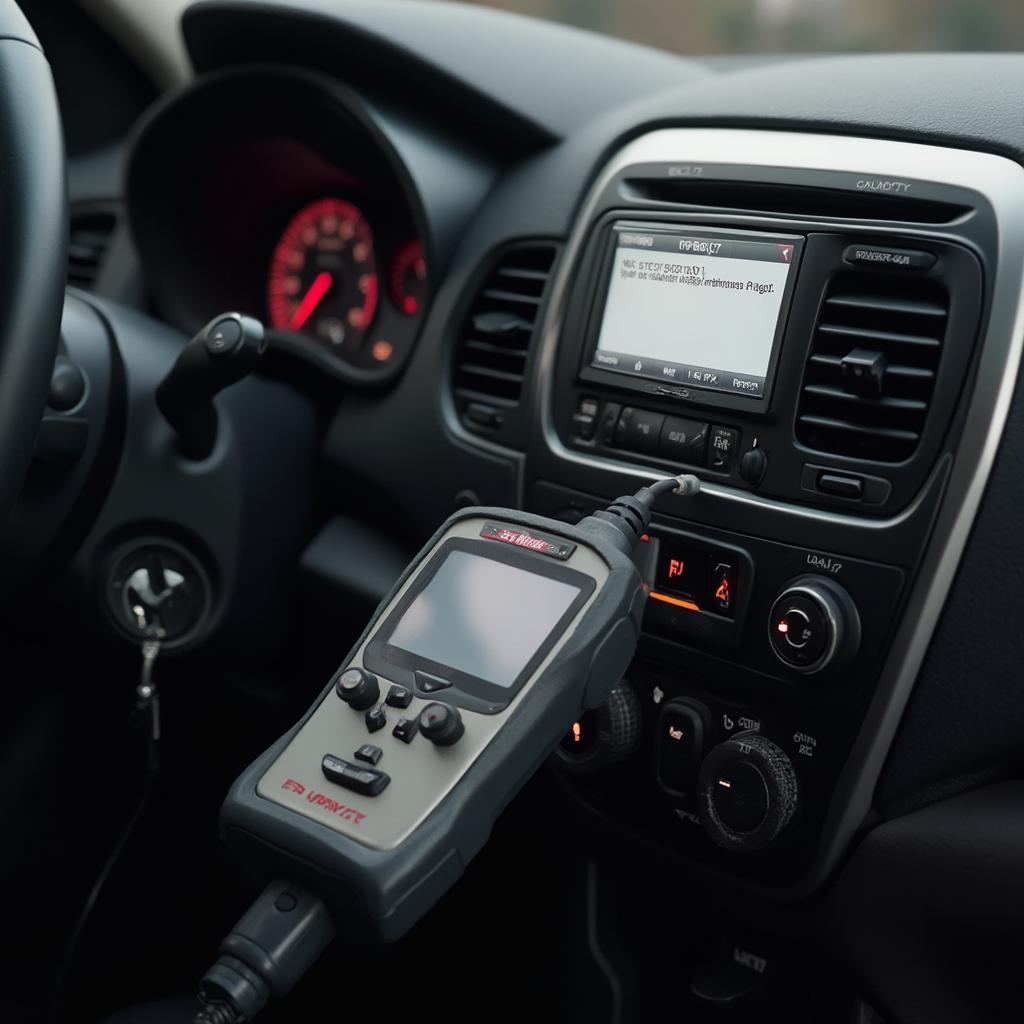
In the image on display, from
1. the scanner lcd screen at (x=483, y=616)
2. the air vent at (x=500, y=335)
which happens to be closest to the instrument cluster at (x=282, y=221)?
the air vent at (x=500, y=335)

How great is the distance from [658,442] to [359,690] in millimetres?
361

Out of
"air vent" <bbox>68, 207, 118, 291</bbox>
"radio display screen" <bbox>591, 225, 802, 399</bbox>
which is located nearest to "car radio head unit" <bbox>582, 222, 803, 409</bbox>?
"radio display screen" <bbox>591, 225, 802, 399</bbox>

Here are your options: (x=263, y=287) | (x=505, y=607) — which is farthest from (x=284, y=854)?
(x=263, y=287)

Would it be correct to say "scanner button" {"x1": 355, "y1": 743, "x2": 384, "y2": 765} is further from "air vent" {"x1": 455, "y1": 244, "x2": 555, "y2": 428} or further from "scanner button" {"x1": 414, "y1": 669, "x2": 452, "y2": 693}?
"air vent" {"x1": 455, "y1": 244, "x2": 555, "y2": 428}

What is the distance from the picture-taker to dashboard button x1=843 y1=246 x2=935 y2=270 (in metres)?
0.95

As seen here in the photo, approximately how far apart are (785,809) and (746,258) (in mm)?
429

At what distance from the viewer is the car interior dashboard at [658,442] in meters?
0.96

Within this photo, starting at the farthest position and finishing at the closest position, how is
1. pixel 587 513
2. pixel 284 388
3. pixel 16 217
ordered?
pixel 284 388 < pixel 587 513 < pixel 16 217

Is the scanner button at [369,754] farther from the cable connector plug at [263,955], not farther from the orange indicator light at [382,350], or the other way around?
the orange indicator light at [382,350]

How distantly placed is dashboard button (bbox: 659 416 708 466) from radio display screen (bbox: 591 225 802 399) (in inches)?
1.2

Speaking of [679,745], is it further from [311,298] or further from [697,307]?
[311,298]

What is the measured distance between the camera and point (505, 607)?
2.92 ft

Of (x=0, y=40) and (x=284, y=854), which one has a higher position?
(x=0, y=40)

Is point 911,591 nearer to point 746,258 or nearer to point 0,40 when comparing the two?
point 746,258
